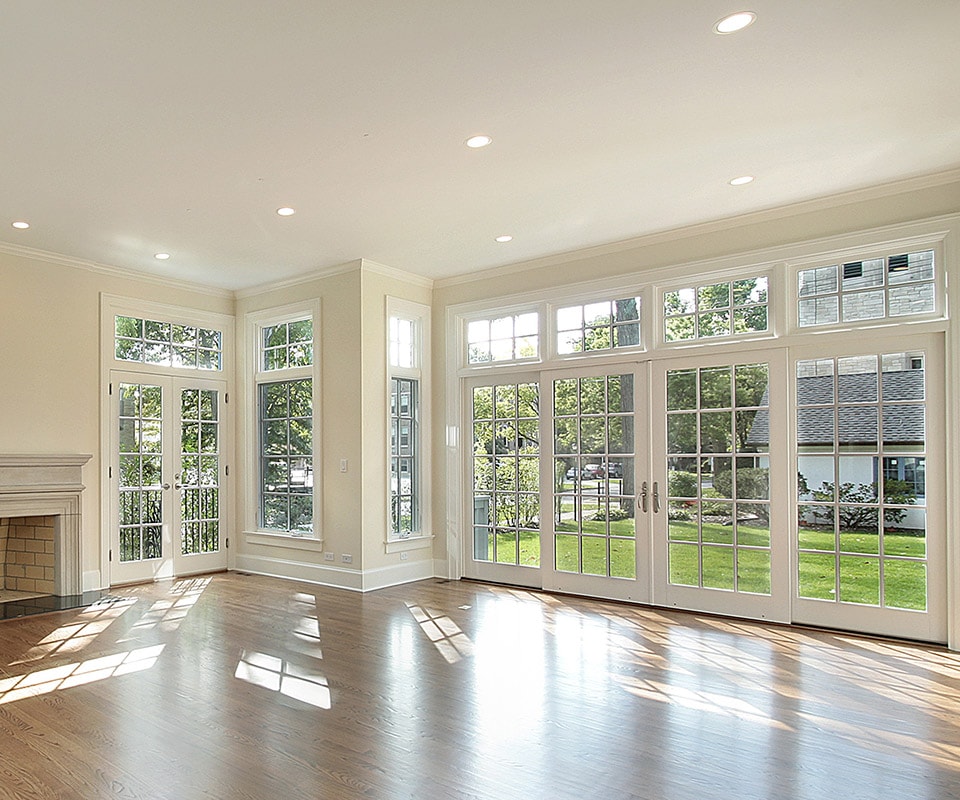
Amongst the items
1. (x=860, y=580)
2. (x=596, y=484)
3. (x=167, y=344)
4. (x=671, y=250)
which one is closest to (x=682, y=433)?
(x=596, y=484)

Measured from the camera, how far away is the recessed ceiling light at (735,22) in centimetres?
299

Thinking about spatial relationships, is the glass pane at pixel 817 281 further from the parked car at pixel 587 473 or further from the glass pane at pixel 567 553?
the glass pane at pixel 567 553

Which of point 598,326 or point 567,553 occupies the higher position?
point 598,326

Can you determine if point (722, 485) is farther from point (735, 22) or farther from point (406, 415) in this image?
point (735, 22)

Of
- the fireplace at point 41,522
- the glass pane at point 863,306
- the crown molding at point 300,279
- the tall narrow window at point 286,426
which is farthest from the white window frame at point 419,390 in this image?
the glass pane at point 863,306

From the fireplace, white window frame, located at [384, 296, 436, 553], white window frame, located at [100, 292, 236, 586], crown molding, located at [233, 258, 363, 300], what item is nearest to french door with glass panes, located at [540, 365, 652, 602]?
white window frame, located at [384, 296, 436, 553]

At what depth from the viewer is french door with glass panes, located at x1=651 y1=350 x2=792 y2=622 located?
539 cm

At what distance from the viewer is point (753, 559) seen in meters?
5.48

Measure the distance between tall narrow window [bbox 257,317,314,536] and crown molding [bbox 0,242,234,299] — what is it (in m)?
0.70

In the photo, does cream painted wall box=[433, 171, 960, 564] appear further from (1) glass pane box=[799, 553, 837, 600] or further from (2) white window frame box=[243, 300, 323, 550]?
(1) glass pane box=[799, 553, 837, 600]

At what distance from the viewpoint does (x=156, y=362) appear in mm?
7344

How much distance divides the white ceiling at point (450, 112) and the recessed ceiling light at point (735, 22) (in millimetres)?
56

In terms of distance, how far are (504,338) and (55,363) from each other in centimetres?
411

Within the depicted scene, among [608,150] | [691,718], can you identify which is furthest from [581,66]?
[691,718]
